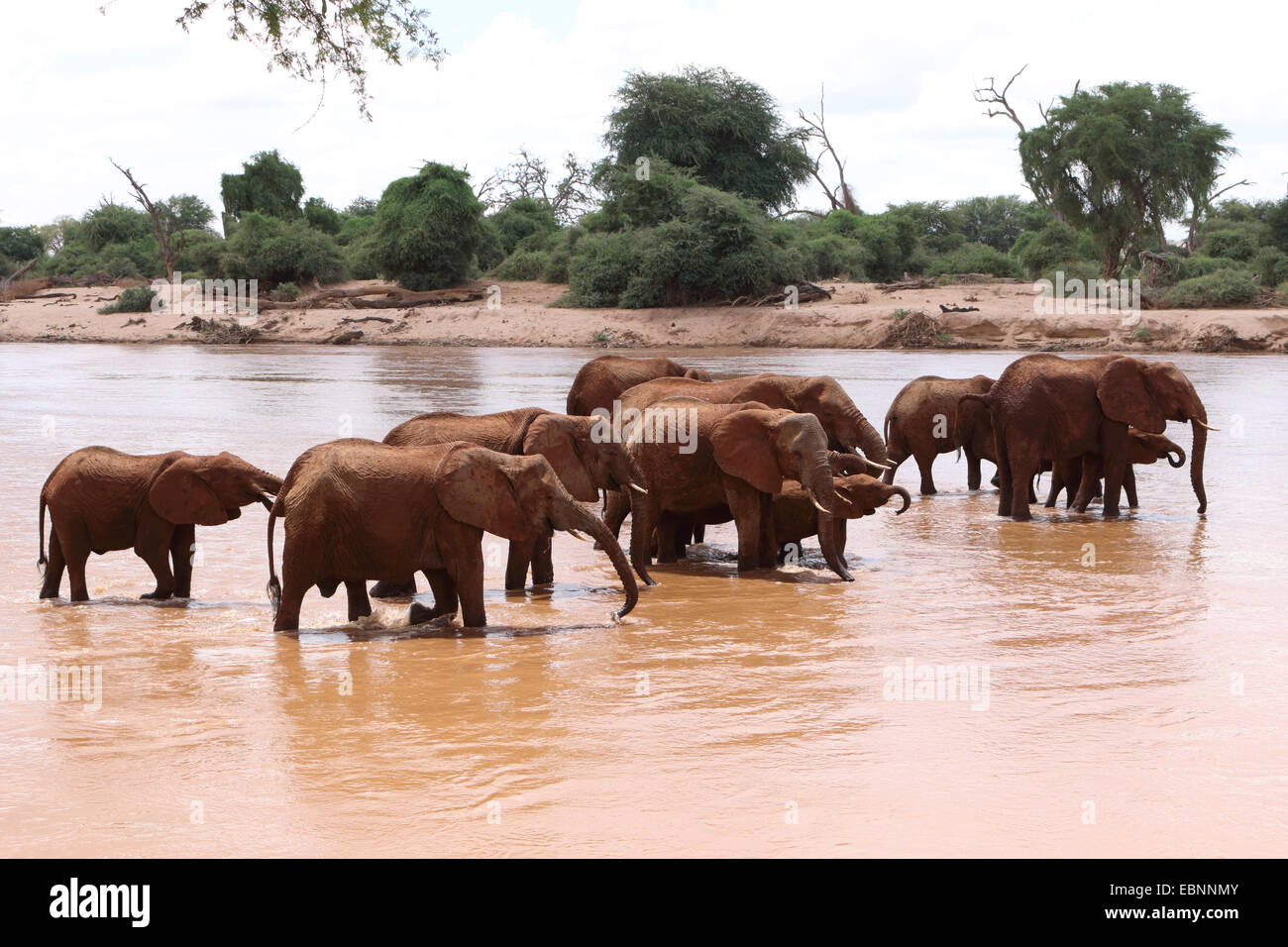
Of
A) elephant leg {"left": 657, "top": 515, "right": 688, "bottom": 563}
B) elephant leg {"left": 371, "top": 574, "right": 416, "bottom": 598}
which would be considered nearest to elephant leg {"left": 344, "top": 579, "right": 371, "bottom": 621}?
elephant leg {"left": 371, "top": 574, "right": 416, "bottom": 598}

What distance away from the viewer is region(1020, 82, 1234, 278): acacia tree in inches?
1725

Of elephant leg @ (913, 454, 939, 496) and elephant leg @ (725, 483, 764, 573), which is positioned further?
elephant leg @ (913, 454, 939, 496)

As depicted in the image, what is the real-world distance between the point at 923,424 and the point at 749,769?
9.33 m

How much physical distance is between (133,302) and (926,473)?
1638 inches

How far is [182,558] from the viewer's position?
30.6 ft

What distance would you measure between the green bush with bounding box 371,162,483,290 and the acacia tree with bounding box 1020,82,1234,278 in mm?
19527

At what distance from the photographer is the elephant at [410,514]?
7891mm

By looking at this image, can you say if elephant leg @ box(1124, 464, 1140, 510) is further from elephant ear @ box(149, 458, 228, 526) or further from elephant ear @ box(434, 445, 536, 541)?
elephant ear @ box(149, 458, 228, 526)

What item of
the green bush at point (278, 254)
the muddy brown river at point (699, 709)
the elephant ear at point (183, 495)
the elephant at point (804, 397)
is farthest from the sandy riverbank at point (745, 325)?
the elephant ear at point (183, 495)

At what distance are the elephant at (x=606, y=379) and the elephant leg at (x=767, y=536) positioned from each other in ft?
15.5

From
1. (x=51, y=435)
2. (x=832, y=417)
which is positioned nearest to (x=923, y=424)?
(x=832, y=417)

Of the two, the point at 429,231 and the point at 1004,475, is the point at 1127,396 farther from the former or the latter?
the point at 429,231

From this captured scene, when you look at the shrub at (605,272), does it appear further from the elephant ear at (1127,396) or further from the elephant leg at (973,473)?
the elephant ear at (1127,396)
